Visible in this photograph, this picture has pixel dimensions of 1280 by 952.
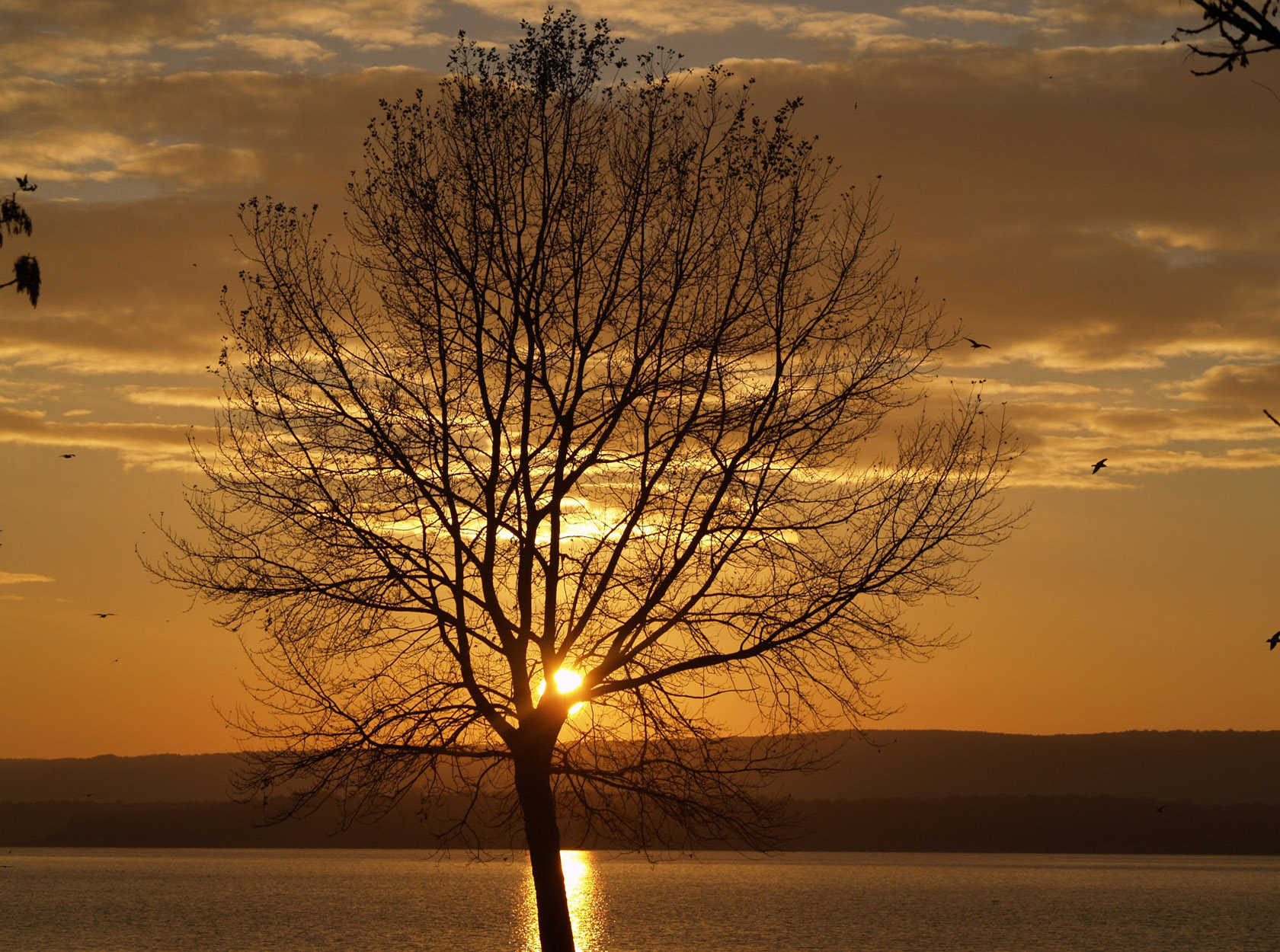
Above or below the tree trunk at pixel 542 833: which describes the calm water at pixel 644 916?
below

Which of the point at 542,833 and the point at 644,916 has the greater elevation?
A: the point at 542,833

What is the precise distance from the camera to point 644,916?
374ft

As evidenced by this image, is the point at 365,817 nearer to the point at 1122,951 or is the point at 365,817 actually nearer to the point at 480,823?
the point at 480,823

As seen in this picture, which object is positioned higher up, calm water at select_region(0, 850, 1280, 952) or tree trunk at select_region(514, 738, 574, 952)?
tree trunk at select_region(514, 738, 574, 952)

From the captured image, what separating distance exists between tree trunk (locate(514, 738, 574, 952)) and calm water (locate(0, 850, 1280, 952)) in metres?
33.5

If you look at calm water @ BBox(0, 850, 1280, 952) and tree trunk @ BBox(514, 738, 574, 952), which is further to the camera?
calm water @ BBox(0, 850, 1280, 952)

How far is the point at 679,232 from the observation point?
15.4 m

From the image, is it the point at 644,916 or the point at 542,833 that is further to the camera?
the point at 644,916

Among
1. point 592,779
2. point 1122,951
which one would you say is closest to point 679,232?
point 592,779

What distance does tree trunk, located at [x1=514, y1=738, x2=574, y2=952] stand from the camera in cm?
1462

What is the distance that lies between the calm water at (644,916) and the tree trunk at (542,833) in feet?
110

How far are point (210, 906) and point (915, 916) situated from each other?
70456 mm

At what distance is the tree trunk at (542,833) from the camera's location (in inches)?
575

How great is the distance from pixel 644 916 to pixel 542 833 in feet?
346
